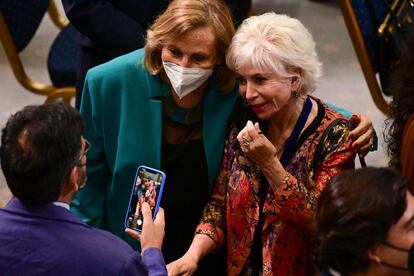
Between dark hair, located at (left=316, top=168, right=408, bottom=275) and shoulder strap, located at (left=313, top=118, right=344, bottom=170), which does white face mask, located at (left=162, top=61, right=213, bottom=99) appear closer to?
shoulder strap, located at (left=313, top=118, right=344, bottom=170)

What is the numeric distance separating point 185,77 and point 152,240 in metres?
0.48

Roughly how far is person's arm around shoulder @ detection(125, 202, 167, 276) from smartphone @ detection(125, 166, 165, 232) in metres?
0.03

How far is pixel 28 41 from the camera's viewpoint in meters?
3.80

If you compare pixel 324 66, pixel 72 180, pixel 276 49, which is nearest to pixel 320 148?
pixel 276 49

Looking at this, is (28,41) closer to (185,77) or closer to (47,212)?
(185,77)

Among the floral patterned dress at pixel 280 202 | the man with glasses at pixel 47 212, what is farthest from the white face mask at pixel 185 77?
the man with glasses at pixel 47 212

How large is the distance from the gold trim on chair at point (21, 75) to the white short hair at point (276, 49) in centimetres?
150

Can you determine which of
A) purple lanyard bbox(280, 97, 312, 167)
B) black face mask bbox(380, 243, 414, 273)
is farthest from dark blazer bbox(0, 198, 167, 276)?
purple lanyard bbox(280, 97, 312, 167)

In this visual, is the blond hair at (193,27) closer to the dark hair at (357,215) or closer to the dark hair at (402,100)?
the dark hair at (402,100)

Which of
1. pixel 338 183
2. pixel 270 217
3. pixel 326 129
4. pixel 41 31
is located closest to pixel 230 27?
pixel 326 129

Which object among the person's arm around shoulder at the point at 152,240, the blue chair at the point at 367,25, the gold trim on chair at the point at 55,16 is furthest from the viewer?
the gold trim on chair at the point at 55,16

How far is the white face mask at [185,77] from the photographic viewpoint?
8.02 feet

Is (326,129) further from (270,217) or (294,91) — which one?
(270,217)

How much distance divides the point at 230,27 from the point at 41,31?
3032 millimetres
